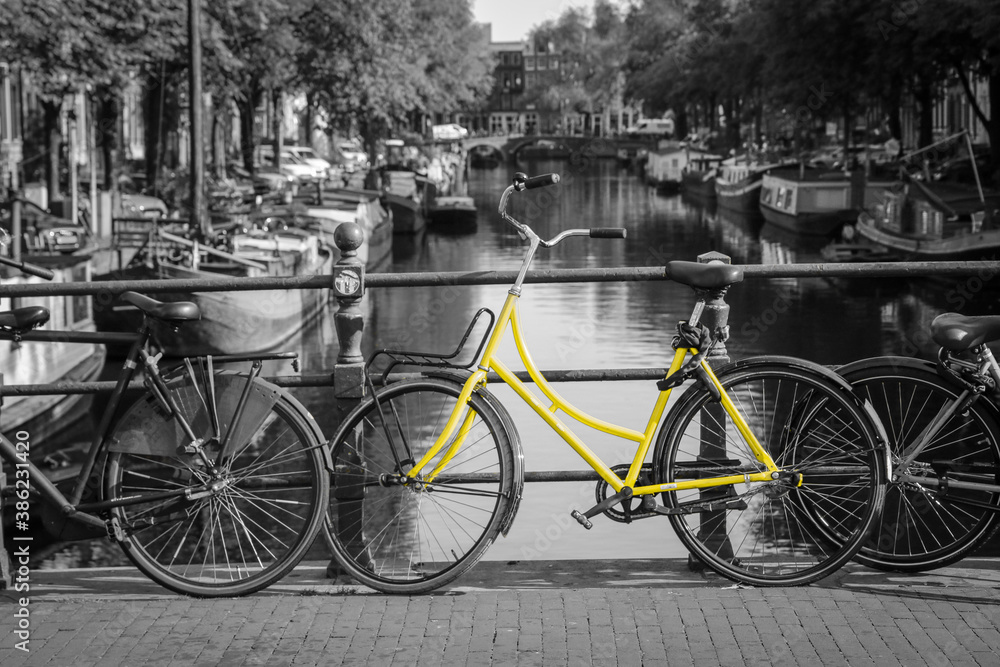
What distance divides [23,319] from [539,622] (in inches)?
79.8

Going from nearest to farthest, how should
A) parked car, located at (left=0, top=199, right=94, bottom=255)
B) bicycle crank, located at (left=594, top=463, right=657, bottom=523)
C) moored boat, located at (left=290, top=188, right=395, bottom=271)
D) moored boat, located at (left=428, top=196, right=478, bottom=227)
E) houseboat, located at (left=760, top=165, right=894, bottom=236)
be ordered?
bicycle crank, located at (left=594, top=463, right=657, bottom=523) < parked car, located at (left=0, top=199, right=94, bottom=255) < moored boat, located at (left=290, top=188, right=395, bottom=271) < houseboat, located at (left=760, top=165, right=894, bottom=236) < moored boat, located at (left=428, top=196, right=478, bottom=227)

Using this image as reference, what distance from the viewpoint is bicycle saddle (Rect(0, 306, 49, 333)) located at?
461cm

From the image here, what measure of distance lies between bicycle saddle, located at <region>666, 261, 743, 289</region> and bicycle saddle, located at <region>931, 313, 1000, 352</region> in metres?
0.71

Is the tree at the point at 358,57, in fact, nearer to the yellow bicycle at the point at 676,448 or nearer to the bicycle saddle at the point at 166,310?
the bicycle saddle at the point at 166,310

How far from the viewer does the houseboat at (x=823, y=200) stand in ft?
147

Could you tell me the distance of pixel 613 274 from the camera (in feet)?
16.4

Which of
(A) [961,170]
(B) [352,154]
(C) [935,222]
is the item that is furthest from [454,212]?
(B) [352,154]

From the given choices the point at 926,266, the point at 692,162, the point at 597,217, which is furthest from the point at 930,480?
the point at 692,162

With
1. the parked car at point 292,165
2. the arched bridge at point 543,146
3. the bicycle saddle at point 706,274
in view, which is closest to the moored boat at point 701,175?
the parked car at point 292,165

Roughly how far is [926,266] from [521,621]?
2.04 meters

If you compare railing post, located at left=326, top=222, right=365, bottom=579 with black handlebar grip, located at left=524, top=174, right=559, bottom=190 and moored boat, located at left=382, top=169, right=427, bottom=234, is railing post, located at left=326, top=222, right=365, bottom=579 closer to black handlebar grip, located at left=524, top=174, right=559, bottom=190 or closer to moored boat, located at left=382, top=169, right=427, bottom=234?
black handlebar grip, located at left=524, top=174, right=559, bottom=190

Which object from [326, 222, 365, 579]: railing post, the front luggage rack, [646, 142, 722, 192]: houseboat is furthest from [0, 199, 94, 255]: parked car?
[646, 142, 722, 192]: houseboat

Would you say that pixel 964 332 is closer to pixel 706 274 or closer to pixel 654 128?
pixel 706 274

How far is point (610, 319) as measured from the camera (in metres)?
27.9
